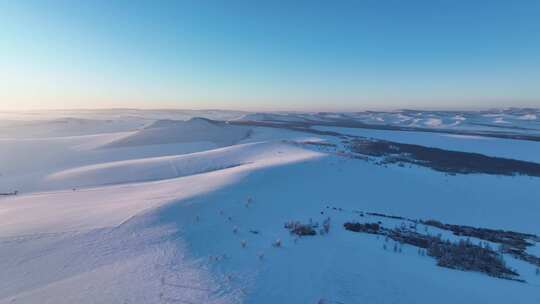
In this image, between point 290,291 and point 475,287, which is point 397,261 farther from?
point 290,291

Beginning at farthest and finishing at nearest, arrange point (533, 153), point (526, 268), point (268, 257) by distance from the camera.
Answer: point (533, 153) → point (526, 268) → point (268, 257)

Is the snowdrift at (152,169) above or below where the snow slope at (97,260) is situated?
below

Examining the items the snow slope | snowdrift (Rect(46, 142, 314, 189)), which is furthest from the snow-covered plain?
snowdrift (Rect(46, 142, 314, 189))

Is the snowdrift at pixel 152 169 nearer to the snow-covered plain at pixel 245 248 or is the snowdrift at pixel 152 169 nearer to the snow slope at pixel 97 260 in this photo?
the snow-covered plain at pixel 245 248

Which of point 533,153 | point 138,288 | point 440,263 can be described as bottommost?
point 533,153

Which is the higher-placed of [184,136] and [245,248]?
[245,248]

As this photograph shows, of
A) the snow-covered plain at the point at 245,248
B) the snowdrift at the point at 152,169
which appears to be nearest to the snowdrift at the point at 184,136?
the snowdrift at the point at 152,169

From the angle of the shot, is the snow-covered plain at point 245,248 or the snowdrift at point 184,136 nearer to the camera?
the snow-covered plain at point 245,248

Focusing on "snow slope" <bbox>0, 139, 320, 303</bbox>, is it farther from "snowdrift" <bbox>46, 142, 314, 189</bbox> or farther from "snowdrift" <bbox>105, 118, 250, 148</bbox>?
"snowdrift" <bbox>105, 118, 250, 148</bbox>

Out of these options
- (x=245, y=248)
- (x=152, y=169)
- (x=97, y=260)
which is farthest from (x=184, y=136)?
(x=245, y=248)

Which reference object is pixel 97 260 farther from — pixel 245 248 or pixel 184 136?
pixel 184 136

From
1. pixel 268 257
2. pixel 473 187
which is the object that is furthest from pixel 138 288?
pixel 473 187
